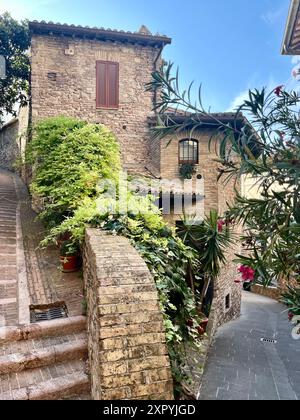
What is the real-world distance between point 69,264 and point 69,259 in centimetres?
10

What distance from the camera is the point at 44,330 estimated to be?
4.09 metres

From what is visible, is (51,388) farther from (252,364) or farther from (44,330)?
(252,364)

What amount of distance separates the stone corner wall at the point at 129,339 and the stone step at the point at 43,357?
1025 millimetres

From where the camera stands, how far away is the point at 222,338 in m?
10.3

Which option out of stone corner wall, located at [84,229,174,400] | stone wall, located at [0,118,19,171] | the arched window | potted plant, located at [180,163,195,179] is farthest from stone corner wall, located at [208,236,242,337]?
stone wall, located at [0,118,19,171]

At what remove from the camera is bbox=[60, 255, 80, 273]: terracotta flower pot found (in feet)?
19.0

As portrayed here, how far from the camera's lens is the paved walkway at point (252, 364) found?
6574 millimetres

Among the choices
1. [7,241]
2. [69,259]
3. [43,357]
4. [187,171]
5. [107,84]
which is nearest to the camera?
[43,357]

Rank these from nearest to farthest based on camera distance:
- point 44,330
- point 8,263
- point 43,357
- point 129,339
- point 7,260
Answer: point 129,339
point 43,357
point 44,330
point 8,263
point 7,260

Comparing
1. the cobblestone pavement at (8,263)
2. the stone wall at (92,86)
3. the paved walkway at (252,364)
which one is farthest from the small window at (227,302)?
the cobblestone pavement at (8,263)

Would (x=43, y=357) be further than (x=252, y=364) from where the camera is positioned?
No

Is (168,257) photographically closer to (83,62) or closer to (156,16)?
(83,62)

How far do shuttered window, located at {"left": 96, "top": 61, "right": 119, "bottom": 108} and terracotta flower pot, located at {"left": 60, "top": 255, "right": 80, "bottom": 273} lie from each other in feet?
27.0

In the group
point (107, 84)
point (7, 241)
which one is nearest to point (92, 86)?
point (107, 84)
